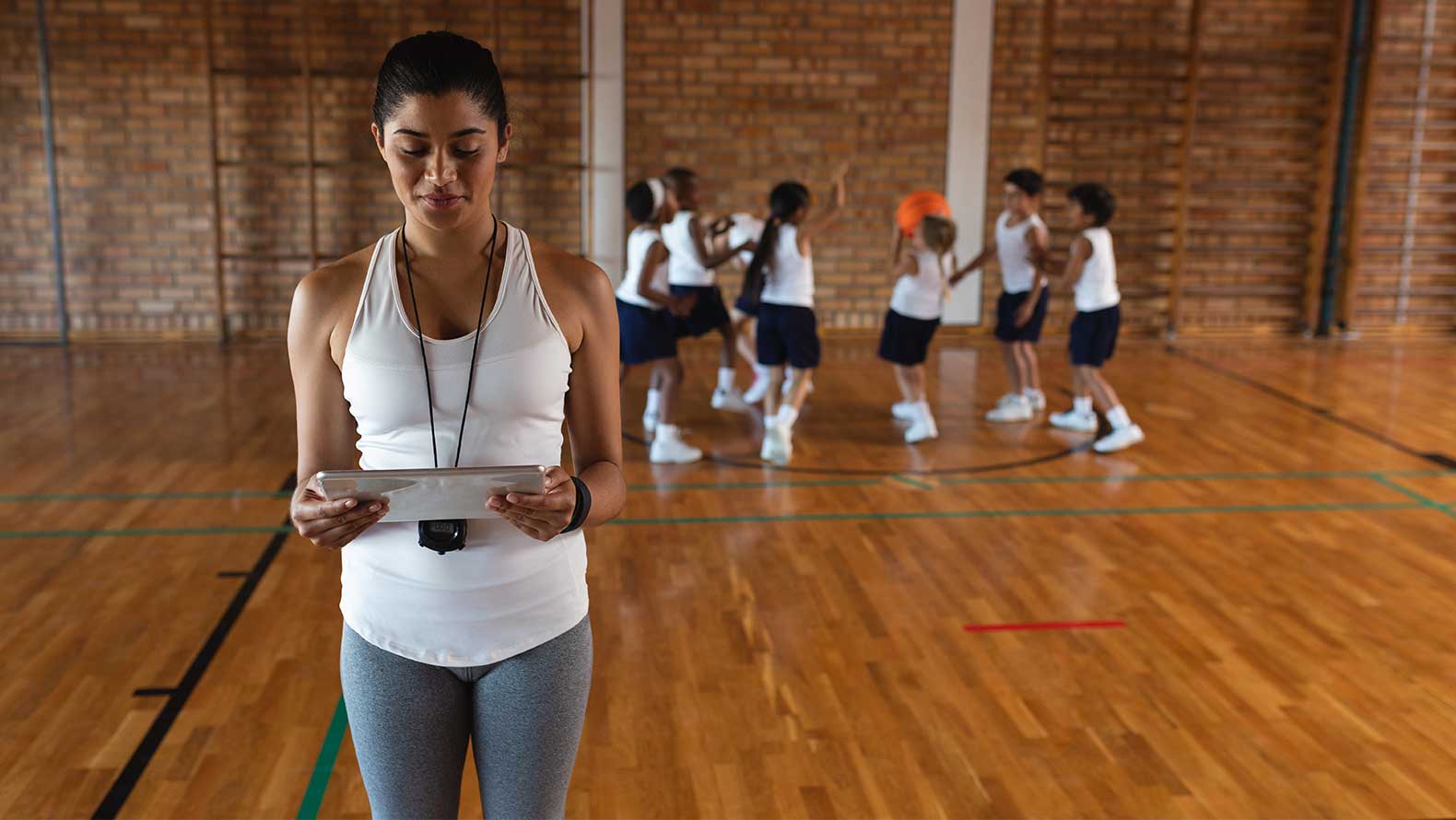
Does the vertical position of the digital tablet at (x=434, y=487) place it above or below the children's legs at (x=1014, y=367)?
above

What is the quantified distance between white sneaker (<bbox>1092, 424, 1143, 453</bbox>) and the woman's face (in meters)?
5.01

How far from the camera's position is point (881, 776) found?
2.87 meters

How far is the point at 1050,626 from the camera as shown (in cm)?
380

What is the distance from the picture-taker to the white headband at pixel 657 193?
18.6ft

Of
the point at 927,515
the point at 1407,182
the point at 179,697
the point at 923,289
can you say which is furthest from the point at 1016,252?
the point at 1407,182

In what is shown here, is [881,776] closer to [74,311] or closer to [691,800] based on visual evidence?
[691,800]

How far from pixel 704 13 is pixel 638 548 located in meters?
5.42

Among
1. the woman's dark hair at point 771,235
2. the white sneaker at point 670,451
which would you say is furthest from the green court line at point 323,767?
the woman's dark hair at point 771,235

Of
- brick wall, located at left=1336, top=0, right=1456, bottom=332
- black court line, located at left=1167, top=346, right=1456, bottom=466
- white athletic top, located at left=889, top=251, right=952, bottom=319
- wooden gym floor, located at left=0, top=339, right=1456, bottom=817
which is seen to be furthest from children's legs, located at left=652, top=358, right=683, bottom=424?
brick wall, located at left=1336, top=0, right=1456, bottom=332

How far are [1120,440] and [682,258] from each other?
7.56 ft

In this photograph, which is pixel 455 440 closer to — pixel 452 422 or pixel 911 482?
pixel 452 422

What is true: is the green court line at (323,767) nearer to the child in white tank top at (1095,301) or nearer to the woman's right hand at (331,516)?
the woman's right hand at (331,516)

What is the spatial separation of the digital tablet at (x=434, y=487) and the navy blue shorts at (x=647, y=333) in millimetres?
4423

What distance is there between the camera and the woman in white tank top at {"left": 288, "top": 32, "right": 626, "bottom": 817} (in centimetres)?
141
